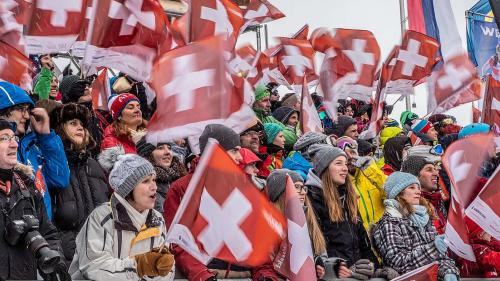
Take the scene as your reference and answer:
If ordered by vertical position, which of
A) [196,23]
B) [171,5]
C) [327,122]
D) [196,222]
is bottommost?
[171,5]

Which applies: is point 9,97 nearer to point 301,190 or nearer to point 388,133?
point 301,190

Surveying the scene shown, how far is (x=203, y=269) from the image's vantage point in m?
6.79

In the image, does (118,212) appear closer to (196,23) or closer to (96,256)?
(96,256)

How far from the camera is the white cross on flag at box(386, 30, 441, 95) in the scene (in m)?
13.1

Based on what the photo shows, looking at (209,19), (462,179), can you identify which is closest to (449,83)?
(209,19)

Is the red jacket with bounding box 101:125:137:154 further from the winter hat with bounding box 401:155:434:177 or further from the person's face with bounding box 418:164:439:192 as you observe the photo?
the person's face with bounding box 418:164:439:192

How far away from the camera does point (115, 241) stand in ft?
21.5

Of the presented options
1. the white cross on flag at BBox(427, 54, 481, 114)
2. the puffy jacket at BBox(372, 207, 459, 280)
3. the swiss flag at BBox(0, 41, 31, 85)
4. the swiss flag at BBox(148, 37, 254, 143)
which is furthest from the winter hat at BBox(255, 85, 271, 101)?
the swiss flag at BBox(148, 37, 254, 143)

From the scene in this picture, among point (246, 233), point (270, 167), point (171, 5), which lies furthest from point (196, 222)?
point (171, 5)

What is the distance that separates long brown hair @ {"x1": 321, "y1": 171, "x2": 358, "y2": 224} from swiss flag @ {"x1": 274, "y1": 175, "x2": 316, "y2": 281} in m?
1.19

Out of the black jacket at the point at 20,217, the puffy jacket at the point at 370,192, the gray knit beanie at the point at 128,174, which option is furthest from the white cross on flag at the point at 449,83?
the black jacket at the point at 20,217

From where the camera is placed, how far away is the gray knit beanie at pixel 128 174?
678 cm

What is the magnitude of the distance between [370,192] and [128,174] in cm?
343

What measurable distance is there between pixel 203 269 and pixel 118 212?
72 centimetres
